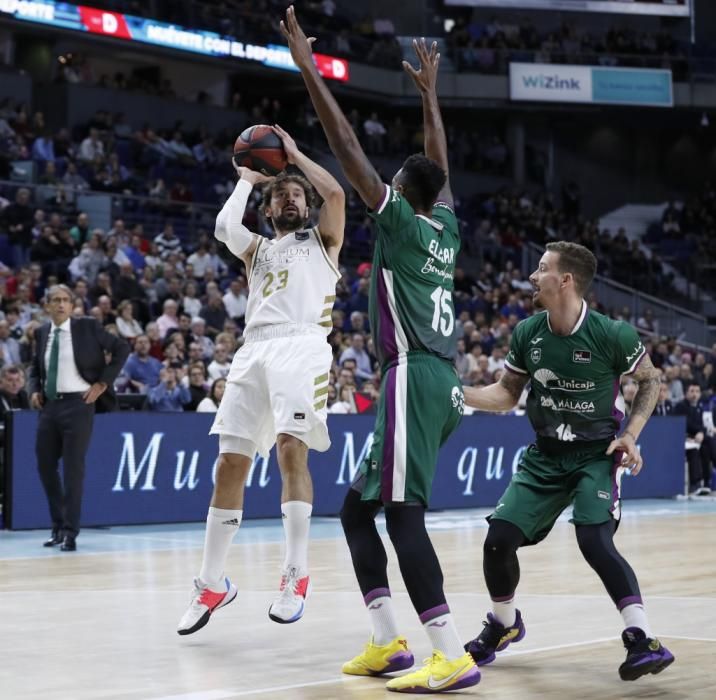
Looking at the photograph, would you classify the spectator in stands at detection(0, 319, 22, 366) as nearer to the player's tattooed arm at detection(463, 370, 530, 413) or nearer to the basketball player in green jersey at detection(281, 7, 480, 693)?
the player's tattooed arm at detection(463, 370, 530, 413)

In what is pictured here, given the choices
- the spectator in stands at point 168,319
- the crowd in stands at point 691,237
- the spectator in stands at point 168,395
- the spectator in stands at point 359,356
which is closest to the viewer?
the spectator in stands at point 168,395

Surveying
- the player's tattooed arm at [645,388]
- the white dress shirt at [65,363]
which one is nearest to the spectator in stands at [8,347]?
the white dress shirt at [65,363]

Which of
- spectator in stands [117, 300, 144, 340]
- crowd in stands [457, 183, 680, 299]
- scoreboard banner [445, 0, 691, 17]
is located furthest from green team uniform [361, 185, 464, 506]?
scoreboard banner [445, 0, 691, 17]

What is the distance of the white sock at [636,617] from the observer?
5.55m

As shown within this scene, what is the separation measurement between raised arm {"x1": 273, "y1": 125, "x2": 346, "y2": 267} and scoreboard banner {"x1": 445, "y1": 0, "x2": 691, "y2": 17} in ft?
94.5

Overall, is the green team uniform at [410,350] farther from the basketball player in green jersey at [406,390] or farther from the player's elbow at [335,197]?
the player's elbow at [335,197]

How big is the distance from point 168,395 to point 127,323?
238cm

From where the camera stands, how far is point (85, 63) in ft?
98.1

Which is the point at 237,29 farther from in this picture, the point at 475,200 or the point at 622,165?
the point at 622,165

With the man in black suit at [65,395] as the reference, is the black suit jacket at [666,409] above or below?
below

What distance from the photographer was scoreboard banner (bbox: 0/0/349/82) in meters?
26.6

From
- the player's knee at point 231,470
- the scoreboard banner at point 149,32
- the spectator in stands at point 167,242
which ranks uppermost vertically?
the scoreboard banner at point 149,32

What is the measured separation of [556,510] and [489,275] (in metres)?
21.9

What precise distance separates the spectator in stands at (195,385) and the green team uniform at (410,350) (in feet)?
31.8
